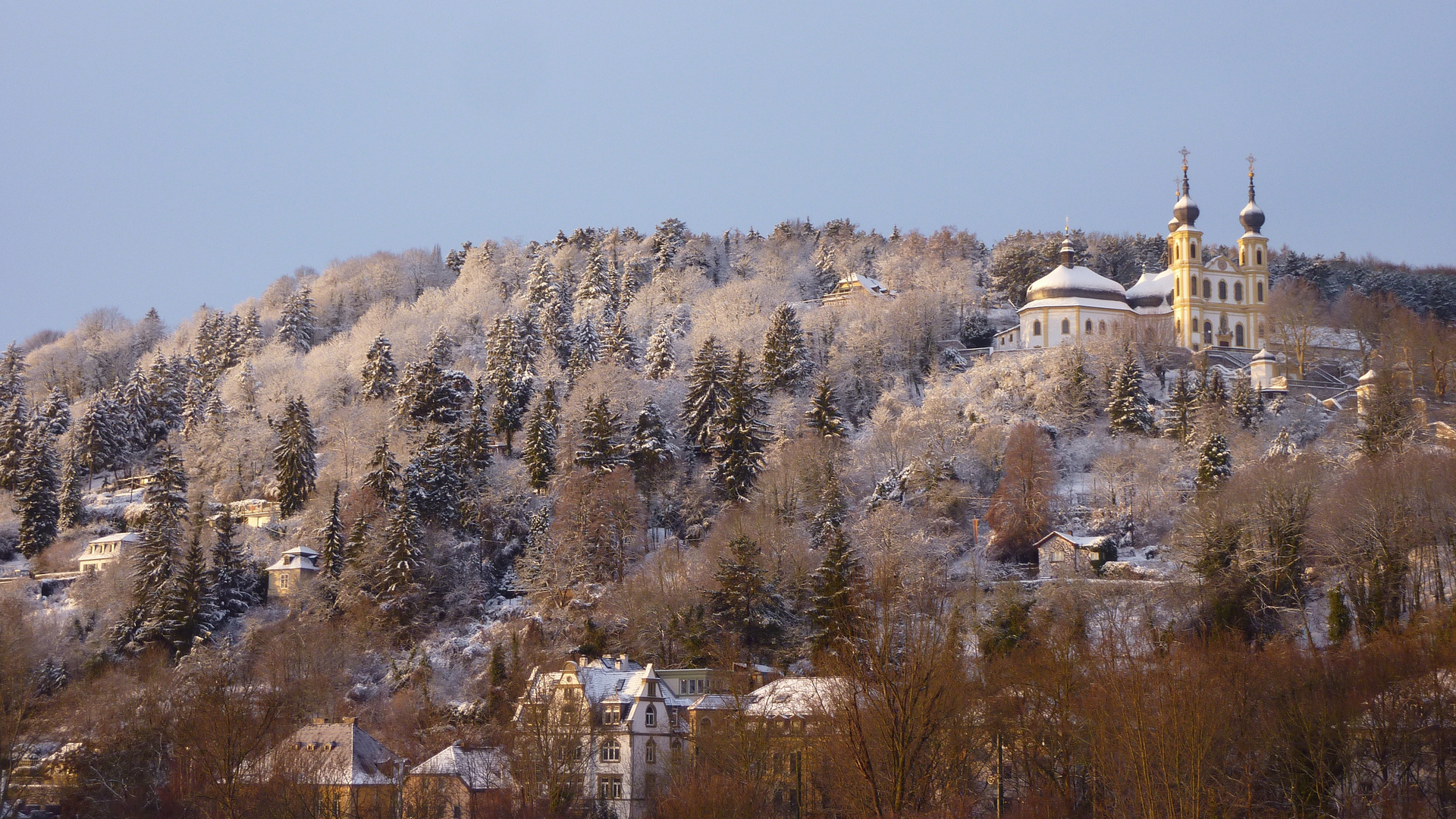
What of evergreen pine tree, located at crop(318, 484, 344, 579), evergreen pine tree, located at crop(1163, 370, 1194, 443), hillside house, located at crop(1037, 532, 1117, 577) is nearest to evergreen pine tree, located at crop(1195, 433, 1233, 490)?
hillside house, located at crop(1037, 532, 1117, 577)

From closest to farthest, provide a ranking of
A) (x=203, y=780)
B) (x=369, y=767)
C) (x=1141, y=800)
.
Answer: (x=1141, y=800) < (x=203, y=780) < (x=369, y=767)

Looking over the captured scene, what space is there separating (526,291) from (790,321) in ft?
99.4

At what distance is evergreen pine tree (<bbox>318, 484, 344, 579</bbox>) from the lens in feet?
229

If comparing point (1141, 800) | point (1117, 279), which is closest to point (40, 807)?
point (1141, 800)

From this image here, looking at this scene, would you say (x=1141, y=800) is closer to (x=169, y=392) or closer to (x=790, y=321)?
(x=790, y=321)

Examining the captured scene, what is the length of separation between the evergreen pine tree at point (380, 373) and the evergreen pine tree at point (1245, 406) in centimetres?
4633

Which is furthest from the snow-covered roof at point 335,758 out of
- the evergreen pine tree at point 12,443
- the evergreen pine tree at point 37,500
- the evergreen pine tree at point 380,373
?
the evergreen pine tree at point 12,443

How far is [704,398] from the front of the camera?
78.4m

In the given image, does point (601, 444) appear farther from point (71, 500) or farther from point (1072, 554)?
point (71, 500)

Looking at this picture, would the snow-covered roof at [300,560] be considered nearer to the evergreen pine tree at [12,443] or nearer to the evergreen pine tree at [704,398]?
the evergreen pine tree at [704,398]

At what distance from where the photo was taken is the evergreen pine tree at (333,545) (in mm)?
69812

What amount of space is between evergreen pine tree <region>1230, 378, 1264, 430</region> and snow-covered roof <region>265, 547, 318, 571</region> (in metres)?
44.5

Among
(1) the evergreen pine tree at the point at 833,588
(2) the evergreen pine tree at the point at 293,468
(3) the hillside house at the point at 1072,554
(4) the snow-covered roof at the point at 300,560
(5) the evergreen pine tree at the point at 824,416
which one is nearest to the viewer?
(1) the evergreen pine tree at the point at 833,588

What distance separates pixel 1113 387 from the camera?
78.0 meters
